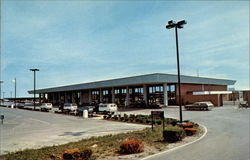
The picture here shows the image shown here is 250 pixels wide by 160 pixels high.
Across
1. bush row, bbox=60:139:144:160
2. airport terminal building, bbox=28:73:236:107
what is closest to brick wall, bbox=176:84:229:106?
airport terminal building, bbox=28:73:236:107

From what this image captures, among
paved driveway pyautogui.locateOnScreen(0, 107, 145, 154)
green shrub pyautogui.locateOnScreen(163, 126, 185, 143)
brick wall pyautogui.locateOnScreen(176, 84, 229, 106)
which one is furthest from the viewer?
brick wall pyautogui.locateOnScreen(176, 84, 229, 106)

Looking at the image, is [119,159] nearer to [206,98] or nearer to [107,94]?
[206,98]

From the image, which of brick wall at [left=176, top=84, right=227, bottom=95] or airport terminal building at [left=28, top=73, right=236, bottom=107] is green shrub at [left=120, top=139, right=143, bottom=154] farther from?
brick wall at [left=176, top=84, right=227, bottom=95]

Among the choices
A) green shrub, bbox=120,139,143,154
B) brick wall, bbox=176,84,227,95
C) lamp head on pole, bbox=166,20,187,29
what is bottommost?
green shrub, bbox=120,139,143,154

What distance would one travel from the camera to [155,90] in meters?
51.1

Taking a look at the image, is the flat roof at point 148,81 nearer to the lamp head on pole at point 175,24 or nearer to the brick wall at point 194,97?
the brick wall at point 194,97

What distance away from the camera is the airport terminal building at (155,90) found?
43737 mm

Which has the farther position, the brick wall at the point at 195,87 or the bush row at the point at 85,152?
the brick wall at the point at 195,87

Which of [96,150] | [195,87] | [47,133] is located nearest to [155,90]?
[195,87]

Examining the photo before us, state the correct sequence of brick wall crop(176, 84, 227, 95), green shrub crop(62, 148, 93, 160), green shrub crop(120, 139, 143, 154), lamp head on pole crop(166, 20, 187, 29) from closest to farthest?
green shrub crop(62, 148, 93, 160) < green shrub crop(120, 139, 143, 154) < lamp head on pole crop(166, 20, 187, 29) < brick wall crop(176, 84, 227, 95)

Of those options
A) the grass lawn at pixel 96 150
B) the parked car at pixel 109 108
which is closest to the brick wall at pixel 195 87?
the parked car at pixel 109 108

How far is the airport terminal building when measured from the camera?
43.7 metres

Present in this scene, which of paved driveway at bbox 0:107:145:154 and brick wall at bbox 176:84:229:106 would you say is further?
brick wall at bbox 176:84:229:106

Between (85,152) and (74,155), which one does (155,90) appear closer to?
(85,152)
